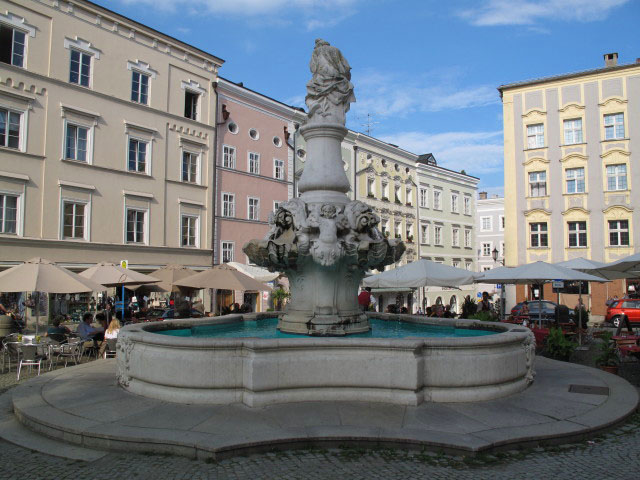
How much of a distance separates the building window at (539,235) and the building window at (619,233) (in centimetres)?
386

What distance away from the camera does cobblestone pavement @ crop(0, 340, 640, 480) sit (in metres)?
4.71

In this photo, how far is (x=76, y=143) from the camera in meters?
24.8

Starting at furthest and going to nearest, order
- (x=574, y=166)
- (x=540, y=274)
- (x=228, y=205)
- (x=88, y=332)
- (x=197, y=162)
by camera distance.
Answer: (x=574, y=166)
(x=228, y=205)
(x=197, y=162)
(x=540, y=274)
(x=88, y=332)

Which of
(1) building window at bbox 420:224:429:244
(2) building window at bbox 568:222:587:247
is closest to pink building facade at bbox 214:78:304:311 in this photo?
(1) building window at bbox 420:224:429:244

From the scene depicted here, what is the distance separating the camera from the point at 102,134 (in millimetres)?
25781

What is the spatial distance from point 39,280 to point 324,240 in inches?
312

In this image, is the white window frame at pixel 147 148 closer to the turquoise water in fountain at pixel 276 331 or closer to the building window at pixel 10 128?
the building window at pixel 10 128

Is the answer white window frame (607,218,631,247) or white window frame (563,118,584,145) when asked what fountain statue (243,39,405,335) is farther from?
white window frame (563,118,584,145)

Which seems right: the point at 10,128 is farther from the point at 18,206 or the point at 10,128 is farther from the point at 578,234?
the point at 578,234

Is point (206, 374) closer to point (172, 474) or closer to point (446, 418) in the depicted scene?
point (172, 474)

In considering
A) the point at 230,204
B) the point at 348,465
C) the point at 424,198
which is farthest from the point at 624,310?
the point at 424,198

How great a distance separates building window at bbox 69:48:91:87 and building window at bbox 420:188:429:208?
31.8 metres

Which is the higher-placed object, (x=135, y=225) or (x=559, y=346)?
(x=135, y=225)

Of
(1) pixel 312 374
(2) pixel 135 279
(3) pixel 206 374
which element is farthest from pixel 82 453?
(2) pixel 135 279
